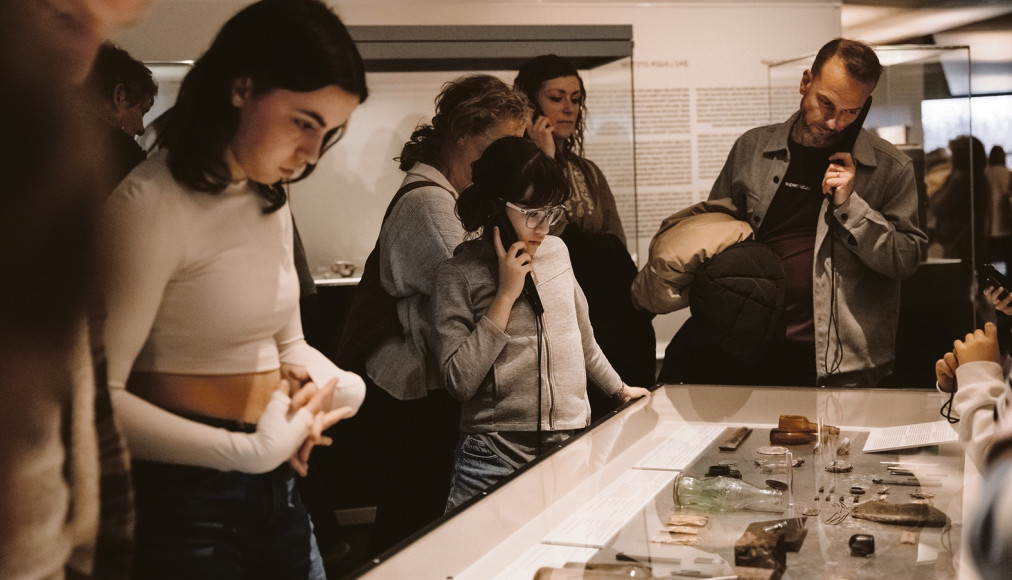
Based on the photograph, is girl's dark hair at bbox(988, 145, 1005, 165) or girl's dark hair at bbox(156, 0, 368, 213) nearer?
girl's dark hair at bbox(156, 0, 368, 213)

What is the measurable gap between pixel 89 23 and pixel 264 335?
1.69 feet

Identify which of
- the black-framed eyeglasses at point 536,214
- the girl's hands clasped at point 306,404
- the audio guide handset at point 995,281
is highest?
Answer: the black-framed eyeglasses at point 536,214

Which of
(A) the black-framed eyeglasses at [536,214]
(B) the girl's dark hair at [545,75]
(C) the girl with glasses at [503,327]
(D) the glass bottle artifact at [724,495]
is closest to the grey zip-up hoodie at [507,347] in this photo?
(C) the girl with glasses at [503,327]

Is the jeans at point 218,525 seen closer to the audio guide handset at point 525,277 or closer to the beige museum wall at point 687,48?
the audio guide handset at point 525,277

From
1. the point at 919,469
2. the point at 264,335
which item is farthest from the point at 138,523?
the point at 919,469

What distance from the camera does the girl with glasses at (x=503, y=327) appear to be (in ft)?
8.39

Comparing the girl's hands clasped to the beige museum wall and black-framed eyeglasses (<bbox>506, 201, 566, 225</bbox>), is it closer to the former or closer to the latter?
black-framed eyeglasses (<bbox>506, 201, 566, 225</bbox>)

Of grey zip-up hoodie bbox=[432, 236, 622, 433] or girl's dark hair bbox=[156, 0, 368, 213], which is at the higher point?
girl's dark hair bbox=[156, 0, 368, 213]

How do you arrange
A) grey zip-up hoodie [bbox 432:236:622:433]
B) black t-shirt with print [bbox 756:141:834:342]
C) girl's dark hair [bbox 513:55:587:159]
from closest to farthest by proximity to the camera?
grey zip-up hoodie [bbox 432:236:622:433] < girl's dark hair [bbox 513:55:587:159] < black t-shirt with print [bbox 756:141:834:342]

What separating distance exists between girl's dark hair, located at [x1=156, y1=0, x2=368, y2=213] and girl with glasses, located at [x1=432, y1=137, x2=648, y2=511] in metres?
0.91

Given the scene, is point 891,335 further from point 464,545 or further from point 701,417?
point 464,545

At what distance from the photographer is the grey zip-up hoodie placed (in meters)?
2.54

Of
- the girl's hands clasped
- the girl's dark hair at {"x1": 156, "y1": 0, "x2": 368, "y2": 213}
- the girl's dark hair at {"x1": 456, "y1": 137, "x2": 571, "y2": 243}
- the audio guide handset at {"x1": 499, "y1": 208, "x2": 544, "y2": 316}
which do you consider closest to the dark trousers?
the audio guide handset at {"x1": 499, "y1": 208, "x2": 544, "y2": 316}

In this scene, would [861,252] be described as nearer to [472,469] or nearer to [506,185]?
[506,185]
